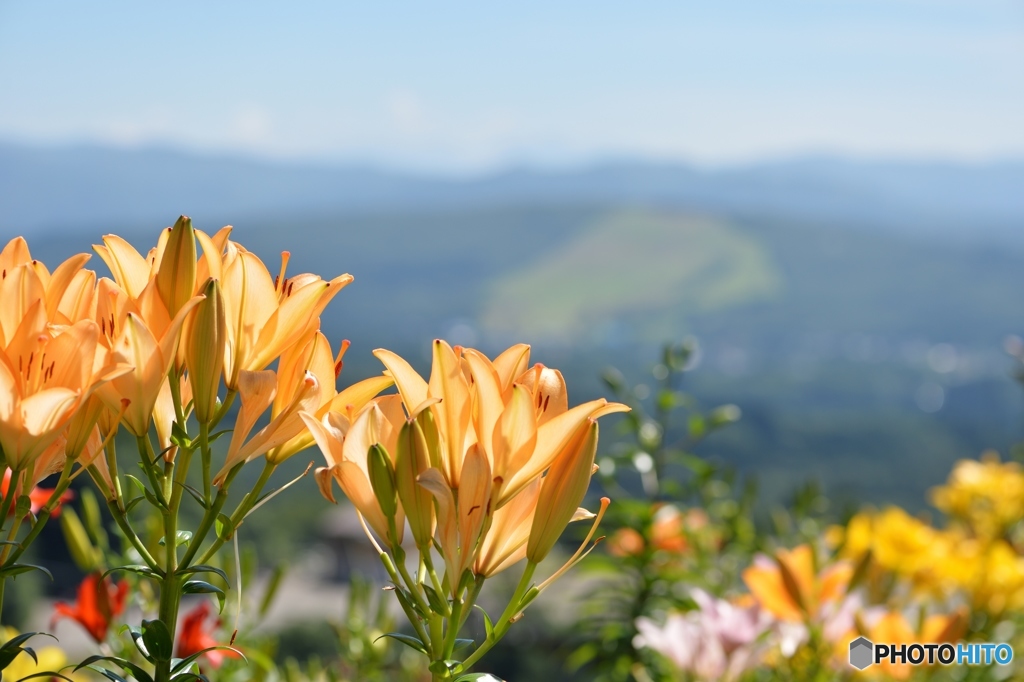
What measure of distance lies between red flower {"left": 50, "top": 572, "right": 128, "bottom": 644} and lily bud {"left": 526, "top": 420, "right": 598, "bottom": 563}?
0.78m

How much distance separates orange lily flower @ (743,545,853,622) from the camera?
→ 67.1 inches

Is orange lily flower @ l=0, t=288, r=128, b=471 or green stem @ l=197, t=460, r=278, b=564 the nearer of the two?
orange lily flower @ l=0, t=288, r=128, b=471

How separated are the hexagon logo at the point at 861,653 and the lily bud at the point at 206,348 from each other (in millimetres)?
1489

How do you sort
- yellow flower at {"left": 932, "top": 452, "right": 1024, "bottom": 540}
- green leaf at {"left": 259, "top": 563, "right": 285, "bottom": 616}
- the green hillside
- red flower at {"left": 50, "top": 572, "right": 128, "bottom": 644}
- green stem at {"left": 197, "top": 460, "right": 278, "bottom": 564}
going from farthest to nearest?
the green hillside → yellow flower at {"left": 932, "top": 452, "right": 1024, "bottom": 540} → green leaf at {"left": 259, "top": 563, "right": 285, "bottom": 616} → red flower at {"left": 50, "top": 572, "right": 128, "bottom": 644} → green stem at {"left": 197, "top": 460, "right": 278, "bottom": 564}

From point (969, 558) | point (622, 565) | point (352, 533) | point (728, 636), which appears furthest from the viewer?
point (352, 533)

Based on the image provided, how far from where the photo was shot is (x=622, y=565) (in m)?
2.01

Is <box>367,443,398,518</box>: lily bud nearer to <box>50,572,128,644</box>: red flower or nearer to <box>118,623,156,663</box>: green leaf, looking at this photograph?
<box>118,623,156,663</box>: green leaf

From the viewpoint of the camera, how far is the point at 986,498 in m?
3.21

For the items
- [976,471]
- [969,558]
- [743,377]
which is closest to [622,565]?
[969,558]

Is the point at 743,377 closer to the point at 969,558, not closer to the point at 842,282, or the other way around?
the point at 842,282

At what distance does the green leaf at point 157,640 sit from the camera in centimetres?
72

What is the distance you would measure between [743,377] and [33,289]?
348ft

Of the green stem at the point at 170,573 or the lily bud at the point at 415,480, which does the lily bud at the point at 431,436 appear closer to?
the lily bud at the point at 415,480

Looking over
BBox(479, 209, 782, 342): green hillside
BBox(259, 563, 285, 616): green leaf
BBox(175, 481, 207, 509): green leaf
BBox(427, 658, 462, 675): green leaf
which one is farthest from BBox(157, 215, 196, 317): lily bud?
BBox(479, 209, 782, 342): green hillside
